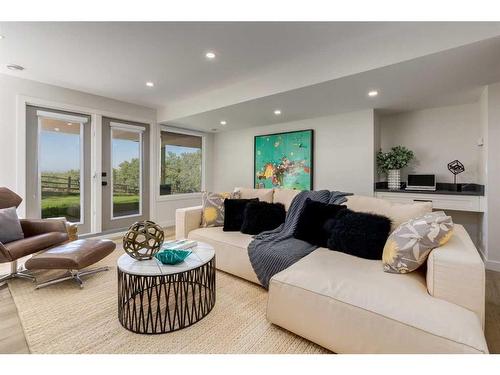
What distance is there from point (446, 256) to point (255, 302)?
1.36m

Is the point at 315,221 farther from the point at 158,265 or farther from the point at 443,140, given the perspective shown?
the point at 443,140

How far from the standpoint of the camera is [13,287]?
2.24 meters

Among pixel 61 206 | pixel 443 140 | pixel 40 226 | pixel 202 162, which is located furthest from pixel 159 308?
pixel 202 162

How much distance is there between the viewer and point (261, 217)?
105 inches

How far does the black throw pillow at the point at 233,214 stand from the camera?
2795 millimetres

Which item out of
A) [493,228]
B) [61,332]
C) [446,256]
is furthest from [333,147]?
[61,332]

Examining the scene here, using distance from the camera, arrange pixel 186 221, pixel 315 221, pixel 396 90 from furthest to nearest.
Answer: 1. pixel 186 221
2. pixel 396 90
3. pixel 315 221

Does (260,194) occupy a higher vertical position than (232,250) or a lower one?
higher

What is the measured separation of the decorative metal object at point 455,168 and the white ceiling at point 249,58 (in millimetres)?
900

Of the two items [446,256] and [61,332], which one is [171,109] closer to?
[61,332]

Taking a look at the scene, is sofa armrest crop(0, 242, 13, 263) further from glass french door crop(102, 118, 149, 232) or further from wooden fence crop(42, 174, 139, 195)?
glass french door crop(102, 118, 149, 232)

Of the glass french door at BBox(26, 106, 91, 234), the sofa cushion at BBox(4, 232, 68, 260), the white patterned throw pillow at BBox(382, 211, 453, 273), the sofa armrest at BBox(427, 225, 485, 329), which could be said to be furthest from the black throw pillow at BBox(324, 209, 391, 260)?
the glass french door at BBox(26, 106, 91, 234)

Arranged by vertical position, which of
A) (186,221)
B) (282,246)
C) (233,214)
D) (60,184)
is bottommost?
(282,246)

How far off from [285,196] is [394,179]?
199cm
